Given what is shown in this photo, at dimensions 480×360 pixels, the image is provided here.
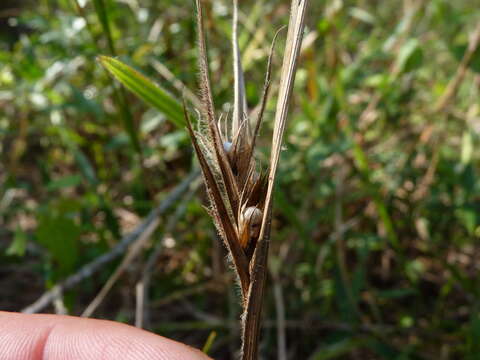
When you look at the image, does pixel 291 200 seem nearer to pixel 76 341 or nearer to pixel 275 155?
pixel 76 341

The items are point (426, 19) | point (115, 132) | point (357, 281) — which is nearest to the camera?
point (357, 281)

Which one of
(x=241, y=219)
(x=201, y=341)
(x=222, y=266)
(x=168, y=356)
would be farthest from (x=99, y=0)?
(x=201, y=341)

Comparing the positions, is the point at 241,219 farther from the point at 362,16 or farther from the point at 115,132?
the point at 362,16

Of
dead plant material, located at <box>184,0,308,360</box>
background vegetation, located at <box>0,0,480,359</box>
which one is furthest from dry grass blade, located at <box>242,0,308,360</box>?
background vegetation, located at <box>0,0,480,359</box>

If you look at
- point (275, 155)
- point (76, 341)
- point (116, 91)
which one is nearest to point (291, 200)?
point (116, 91)

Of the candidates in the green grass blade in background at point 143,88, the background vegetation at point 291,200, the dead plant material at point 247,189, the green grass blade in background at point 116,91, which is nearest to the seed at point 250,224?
the dead plant material at point 247,189
